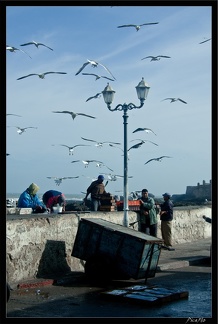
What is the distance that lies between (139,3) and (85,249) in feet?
18.5

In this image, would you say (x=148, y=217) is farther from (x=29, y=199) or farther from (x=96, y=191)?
(x=29, y=199)

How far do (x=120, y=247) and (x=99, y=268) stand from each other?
1.75ft

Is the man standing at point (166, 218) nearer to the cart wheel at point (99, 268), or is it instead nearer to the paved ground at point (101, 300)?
the paved ground at point (101, 300)

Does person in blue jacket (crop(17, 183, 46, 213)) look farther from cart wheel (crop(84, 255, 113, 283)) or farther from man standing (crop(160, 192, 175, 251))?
cart wheel (crop(84, 255, 113, 283))

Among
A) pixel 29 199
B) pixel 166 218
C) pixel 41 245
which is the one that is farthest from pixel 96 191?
pixel 41 245

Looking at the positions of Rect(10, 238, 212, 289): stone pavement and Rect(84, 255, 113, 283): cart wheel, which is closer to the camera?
Rect(10, 238, 212, 289): stone pavement

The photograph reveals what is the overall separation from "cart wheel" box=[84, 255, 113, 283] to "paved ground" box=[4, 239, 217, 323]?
6.5 inches

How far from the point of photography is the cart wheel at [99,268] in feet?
36.7

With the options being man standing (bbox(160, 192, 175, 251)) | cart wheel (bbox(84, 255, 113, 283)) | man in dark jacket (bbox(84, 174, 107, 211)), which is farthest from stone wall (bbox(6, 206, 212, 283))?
man in dark jacket (bbox(84, 174, 107, 211))

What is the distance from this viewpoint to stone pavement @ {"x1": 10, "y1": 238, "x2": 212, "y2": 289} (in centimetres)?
1071
